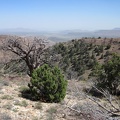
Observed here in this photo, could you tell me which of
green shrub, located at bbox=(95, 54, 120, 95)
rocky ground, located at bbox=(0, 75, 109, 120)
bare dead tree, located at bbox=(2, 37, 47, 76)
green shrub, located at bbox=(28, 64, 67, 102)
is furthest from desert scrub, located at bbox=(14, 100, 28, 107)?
bare dead tree, located at bbox=(2, 37, 47, 76)

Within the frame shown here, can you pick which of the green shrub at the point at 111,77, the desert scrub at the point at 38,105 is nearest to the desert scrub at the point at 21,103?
the desert scrub at the point at 38,105

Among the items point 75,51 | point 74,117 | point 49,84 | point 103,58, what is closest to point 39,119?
point 74,117

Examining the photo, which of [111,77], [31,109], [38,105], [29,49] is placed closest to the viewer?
[31,109]

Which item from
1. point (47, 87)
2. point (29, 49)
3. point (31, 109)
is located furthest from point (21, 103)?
point (29, 49)

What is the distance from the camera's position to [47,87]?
1148 cm

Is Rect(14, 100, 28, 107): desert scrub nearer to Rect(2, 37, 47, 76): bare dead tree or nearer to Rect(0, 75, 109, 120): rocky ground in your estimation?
Rect(0, 75, 109, 120): rocky ground

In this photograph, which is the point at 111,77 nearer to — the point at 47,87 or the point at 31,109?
the point at 47,87

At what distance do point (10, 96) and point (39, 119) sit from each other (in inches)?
106

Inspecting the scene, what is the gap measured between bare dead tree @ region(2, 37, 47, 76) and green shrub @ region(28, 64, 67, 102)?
6.91 m

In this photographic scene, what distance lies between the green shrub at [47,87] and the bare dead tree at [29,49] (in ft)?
22.7

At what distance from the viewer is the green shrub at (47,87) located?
11.6 metres

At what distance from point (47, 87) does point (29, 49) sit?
7812 millimetres

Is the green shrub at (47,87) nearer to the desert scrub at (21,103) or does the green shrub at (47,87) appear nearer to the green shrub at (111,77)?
the desert scrub at (21,103)

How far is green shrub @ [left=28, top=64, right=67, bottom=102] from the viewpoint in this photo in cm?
1160
